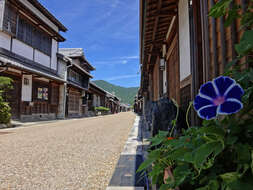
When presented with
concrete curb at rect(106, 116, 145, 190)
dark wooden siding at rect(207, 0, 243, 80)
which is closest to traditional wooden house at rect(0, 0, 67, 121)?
concrete curb at rect(106, 116, 145, 190)

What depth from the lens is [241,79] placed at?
0.53m

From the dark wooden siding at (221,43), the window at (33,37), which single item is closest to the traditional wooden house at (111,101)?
the window at (33,37)

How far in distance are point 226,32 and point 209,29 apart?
36cm

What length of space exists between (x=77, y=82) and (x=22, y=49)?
8.03 meters

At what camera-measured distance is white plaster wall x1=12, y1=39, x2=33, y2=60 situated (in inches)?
342

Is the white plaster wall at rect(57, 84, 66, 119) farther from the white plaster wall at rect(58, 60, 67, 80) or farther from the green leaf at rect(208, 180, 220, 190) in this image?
the green leaf at rect(208, 180, 220, 190)

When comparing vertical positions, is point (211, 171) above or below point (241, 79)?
below

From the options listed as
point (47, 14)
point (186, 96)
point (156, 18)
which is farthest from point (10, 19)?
point (186, 96)

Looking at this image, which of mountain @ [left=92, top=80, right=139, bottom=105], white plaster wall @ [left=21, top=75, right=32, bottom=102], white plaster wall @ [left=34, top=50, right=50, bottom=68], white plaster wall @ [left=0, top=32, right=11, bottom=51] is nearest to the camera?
white plaster wall @ [left=0, top=32, right=11, bottom=51]

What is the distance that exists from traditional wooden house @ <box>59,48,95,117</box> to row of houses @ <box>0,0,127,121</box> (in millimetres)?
1964

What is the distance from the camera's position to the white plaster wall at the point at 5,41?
7844mm

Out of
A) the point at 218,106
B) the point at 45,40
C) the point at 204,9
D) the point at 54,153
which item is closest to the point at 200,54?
the point at 204,9

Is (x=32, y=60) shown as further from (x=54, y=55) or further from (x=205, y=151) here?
(x=205, y=151)

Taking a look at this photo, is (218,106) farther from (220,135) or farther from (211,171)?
(211,171)
